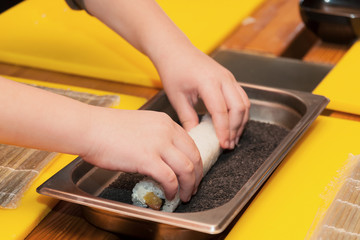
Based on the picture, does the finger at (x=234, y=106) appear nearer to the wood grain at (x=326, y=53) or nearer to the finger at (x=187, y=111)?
the finger at (x=187, y=111)

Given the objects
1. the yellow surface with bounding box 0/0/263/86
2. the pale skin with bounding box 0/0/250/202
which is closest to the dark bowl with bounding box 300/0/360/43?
the yellow surface with bounding box 0/0/263/86

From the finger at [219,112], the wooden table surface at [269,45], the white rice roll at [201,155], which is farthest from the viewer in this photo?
the wooden table surface at [269,45]

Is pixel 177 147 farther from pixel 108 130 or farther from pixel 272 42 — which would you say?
pixel 272 42

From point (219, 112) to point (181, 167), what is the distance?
0.62 feet

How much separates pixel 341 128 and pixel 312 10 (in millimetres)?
450

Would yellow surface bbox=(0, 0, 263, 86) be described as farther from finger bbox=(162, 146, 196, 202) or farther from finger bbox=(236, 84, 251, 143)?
finger bbox=(162, 146, 196, 202)

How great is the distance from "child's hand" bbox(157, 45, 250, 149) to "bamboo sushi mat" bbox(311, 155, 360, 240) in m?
0.19

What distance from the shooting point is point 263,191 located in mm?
809

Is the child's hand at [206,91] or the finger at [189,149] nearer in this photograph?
the finger at [189,149]

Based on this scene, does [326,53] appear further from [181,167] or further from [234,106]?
[181,167]

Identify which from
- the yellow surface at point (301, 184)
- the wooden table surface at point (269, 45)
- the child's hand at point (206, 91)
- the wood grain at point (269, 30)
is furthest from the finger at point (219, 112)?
the wood grain at point (269, 30)

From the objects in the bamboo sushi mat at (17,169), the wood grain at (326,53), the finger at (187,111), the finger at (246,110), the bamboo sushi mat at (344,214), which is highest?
the bamboo sushi mat at (17,169)

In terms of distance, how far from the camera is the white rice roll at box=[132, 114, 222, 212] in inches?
30.4

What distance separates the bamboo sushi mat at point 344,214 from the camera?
70cm
